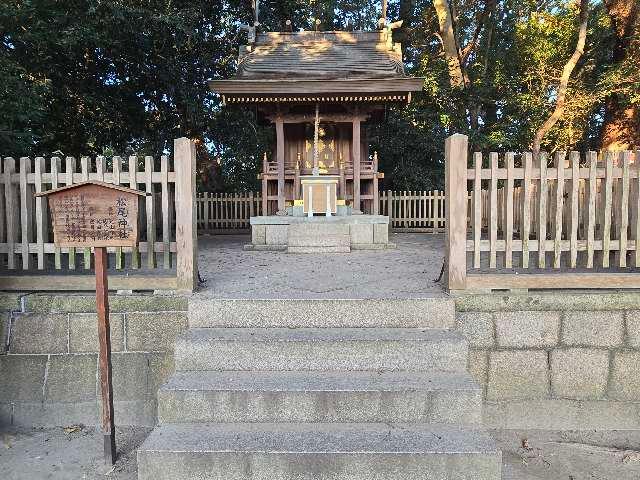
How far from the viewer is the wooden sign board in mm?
3047

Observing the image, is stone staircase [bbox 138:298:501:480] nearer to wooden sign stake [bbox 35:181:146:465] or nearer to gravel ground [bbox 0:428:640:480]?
wooden sign stake [bbox 35:181:146:465]

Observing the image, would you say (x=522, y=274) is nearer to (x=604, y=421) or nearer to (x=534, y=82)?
(x=604, y=421)

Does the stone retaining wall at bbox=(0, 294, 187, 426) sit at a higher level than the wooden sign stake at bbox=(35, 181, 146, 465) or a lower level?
lower

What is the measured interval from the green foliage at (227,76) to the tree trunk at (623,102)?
357 millimetres

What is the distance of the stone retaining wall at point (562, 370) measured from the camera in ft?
11.9

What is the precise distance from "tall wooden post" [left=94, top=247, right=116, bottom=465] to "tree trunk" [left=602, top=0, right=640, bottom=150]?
14215 millimetres

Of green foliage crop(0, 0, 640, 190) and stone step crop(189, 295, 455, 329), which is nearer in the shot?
stone step crop(189, 295, 455, 329)

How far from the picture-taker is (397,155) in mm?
16156

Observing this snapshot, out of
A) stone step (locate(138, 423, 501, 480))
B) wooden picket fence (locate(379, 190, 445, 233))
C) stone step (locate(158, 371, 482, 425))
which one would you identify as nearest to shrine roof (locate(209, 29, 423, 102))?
wooden picket fence (locate(379, 190, 445, 233))

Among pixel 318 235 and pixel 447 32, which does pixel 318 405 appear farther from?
pixel 447 32

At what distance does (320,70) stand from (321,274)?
24.2ft

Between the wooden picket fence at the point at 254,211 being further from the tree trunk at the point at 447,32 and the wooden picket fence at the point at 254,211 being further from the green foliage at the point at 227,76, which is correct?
the tree trunk at the point at 447,32

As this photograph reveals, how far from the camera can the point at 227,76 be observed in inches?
623

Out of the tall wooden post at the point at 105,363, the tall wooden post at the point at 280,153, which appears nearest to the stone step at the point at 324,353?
the tall wooden post at the point at 105,363
